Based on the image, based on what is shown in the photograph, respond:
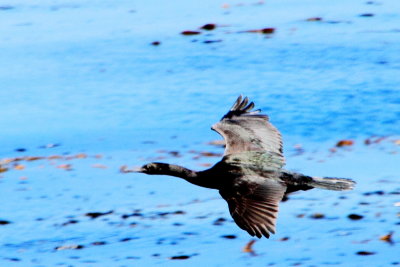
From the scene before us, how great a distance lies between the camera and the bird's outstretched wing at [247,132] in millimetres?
7383

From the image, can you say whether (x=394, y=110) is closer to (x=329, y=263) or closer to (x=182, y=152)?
(x=182, y=152)

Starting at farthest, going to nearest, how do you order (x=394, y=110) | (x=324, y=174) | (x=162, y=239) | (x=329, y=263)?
1. (x=394, y=110)
2. (x=324, y=174)
3. (x=162, y=239)
4. (x=329, y=263)

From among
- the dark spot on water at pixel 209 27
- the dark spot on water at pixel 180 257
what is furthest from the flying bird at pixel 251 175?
the dark spot on water at pixel 209 27

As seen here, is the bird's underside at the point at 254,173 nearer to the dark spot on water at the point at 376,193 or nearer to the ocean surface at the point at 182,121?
the ocean surface at the point at 182,121

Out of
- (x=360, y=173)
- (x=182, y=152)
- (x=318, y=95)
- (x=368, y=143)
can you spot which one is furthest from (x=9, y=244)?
(x=318, y=95)

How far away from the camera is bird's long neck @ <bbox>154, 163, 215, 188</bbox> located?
7168 millimetres

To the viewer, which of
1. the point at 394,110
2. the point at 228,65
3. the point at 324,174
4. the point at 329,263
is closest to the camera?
the point at 329,263

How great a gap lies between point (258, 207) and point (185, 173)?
93cm

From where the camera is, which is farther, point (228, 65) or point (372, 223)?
point (228, 65)

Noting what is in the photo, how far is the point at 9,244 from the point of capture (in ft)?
26.2

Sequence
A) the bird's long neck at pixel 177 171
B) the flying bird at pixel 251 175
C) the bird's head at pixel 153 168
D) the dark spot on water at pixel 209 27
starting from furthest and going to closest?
the dark spot on water at pixel 209 27 < the bird's head at pixel 153 168 < the bird's long neck at pixel 177 171 < the flying bird at pixel 251 175

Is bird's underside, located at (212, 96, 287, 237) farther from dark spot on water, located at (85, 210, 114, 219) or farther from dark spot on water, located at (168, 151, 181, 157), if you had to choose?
dark spot on water, located at (168, 151, 181, 157)

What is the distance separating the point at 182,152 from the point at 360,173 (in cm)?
175

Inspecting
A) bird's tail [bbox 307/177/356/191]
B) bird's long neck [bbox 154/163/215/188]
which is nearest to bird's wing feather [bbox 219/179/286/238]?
bird's tail [bbox 307/177/356/191]
